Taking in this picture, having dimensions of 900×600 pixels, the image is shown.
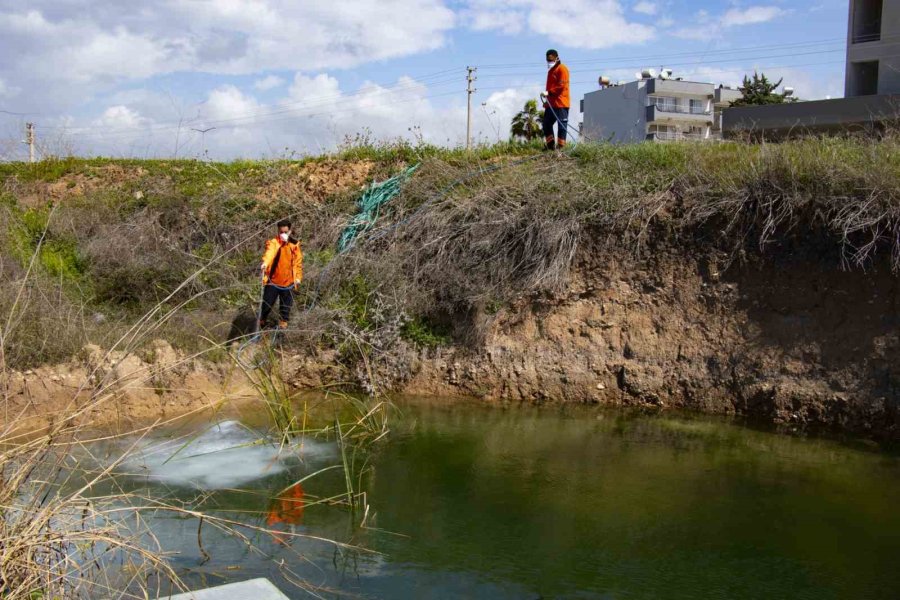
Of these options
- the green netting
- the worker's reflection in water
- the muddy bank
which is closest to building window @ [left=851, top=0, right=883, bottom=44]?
the green netting

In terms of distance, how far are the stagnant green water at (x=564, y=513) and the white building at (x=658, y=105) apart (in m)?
33.7

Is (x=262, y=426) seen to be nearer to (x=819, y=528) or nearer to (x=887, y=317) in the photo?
(x=819, y=528)

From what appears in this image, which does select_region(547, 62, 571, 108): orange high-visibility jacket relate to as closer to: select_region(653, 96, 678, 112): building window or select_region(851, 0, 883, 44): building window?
select_region(851, 0, 883, 44): building window

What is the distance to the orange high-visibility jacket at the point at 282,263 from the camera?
10.7 m

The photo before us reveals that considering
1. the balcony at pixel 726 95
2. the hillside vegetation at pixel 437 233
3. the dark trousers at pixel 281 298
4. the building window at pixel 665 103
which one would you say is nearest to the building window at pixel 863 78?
the hillside vegetation at pixel 437 233

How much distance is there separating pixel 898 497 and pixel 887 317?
2.84m

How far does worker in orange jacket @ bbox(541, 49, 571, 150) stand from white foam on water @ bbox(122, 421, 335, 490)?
21.0 ft

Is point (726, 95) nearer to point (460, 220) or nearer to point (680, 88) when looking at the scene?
point (680, 88)

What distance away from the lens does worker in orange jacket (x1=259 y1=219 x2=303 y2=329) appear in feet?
35.2

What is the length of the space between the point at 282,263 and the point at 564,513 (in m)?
5.54

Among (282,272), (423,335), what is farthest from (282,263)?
(423,335)

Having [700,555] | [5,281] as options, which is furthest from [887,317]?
[5,281]

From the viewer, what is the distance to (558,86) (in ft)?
39.9

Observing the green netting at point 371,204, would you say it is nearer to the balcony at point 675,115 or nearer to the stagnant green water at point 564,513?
the stagnant green water at point 564,513
